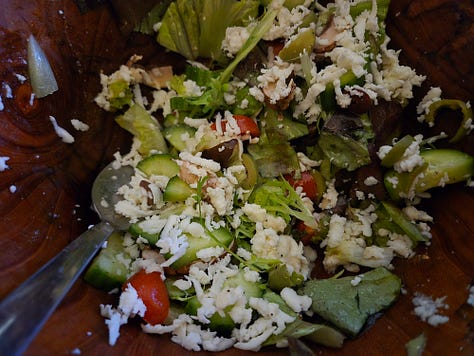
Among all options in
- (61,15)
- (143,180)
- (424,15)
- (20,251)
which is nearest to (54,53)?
(61,15)

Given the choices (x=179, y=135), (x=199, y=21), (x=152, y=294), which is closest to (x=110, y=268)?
(x=152, y=294)

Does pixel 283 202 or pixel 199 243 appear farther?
pixel 283 202

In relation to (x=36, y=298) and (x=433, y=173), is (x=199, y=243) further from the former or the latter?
(x=433, y=173)

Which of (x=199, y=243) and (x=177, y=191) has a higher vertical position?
(x=177, y=191)

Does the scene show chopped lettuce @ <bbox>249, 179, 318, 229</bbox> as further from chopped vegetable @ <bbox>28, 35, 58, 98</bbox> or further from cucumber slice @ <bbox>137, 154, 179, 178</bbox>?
chopped vegetable @ <bbox>28, 35, 58, 98</bbox>

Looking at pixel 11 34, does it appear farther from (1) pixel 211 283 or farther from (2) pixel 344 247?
(2) pixel 344 247

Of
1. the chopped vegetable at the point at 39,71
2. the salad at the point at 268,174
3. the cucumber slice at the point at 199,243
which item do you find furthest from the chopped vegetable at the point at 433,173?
the chopped vegetable at the point at 39,71
